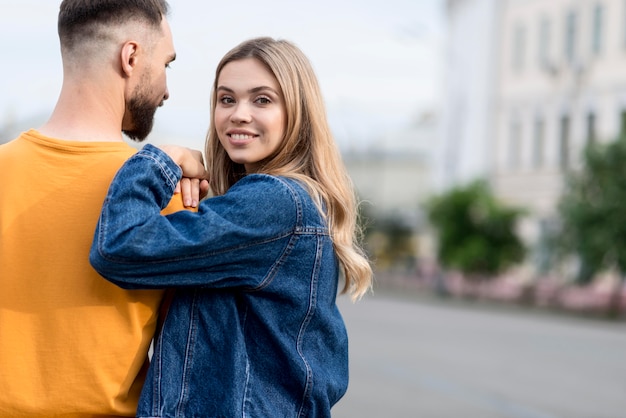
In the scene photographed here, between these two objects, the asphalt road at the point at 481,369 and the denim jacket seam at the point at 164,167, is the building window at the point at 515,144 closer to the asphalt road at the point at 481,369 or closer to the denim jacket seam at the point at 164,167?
the asphalt road at the point at 481,369

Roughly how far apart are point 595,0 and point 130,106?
37.2 m

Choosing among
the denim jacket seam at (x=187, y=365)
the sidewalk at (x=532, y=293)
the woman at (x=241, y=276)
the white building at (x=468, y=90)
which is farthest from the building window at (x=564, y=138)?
the denim jacket seam at (x=187, y=365)

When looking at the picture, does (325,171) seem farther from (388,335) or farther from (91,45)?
(388,335)

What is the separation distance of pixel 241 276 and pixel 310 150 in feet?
1.50

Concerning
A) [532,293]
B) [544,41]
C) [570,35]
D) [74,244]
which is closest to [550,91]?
[544,41]

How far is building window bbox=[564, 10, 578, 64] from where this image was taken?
4012 cm

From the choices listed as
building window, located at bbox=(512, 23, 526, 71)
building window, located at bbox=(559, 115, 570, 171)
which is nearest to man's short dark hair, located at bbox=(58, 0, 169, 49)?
building window, located at bbox=(559, 115, 570, 171)

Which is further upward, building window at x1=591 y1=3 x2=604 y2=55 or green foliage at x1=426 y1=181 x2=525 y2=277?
building window at x1=591 y1=3 x2=604 y2=55

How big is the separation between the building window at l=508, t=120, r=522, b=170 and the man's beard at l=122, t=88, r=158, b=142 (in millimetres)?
41731

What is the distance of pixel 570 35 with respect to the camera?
40.4m

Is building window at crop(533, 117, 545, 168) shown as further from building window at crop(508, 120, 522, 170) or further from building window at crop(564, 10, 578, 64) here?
building window at crop(564, 10, 578, 64)

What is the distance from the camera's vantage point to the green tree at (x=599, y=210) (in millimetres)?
29422

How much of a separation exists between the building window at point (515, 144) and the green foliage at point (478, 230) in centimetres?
519

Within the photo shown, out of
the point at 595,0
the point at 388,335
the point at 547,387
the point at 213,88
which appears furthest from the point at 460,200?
the point at 213,88
